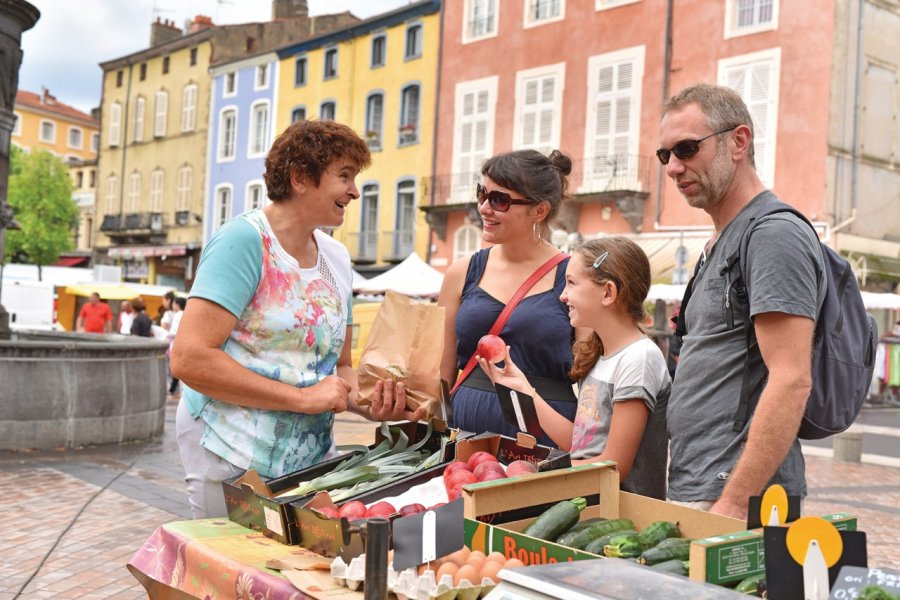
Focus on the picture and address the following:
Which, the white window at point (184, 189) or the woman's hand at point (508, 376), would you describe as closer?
the woman's hand at point (508, 376)

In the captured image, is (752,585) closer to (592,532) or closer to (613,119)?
(592,532)

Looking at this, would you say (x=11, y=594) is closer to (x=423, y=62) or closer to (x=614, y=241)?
(x=614, y=241)

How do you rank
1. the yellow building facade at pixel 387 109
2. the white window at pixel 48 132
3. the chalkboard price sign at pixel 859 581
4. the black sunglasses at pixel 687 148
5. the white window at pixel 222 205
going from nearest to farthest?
1. the chalkboard price sign at pixel 859 581
2. the black sunglasses at pixel 687 148
3. the yellow building facade at pixel 387 109
4. the white window at pixel 222 205
5. the white window at pixel 48 132

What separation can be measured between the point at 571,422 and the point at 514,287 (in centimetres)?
58

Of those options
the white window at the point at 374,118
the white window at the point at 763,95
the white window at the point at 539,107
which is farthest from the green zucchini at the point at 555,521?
the white window at the point at 374,118

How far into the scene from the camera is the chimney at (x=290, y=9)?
127 feet

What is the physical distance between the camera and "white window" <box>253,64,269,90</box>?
3472cm

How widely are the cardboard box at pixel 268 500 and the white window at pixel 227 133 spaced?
34.6 metres

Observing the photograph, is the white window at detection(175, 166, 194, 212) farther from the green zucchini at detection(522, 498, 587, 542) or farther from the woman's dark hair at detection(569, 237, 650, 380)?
the green zucchini at detection(522, 498, 587, 542)

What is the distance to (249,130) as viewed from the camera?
3528 cm

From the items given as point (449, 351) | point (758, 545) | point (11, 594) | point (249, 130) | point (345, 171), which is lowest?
point (11, 594)

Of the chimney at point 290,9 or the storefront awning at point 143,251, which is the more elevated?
the chimney at point 290,9

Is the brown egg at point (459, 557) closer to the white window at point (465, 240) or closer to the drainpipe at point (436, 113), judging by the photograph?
the white window at point (465, 240)

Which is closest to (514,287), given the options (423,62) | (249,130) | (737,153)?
(737,153)
